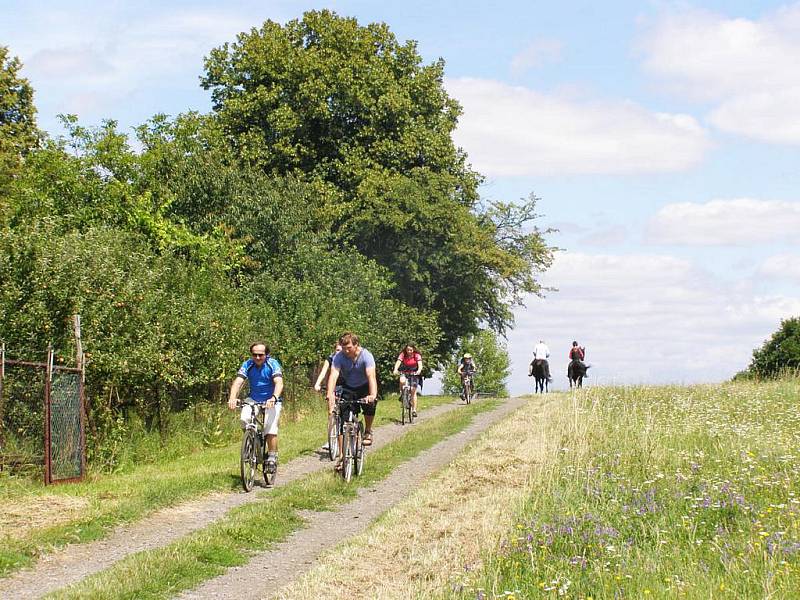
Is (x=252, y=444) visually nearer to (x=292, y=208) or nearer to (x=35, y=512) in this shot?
(x=35, y=512)

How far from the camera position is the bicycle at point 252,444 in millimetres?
14266

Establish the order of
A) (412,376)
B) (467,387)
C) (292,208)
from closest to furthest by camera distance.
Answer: (412,376), (467,387), (292,208)

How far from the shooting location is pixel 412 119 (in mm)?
43000

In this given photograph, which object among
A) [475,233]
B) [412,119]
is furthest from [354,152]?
[475,233]

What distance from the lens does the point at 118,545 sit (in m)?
10.8

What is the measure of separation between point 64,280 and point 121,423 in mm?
2866

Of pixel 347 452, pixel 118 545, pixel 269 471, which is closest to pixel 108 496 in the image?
pixel 269 471

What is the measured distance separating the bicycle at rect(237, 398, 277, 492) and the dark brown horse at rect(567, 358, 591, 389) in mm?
24078

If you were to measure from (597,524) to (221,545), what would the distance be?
3.83m

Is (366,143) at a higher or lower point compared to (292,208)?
higher

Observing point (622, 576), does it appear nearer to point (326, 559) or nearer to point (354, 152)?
point (326, 559)

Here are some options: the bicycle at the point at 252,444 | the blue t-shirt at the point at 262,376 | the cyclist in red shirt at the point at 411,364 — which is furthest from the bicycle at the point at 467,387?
the blue t-shirt at the point at 262,376

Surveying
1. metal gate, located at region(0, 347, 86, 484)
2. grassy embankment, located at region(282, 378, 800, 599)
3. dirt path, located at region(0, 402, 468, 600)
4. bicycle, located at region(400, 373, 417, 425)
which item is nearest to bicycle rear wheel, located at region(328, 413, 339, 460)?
dirt path, located at region(0, 402, 468, 600)

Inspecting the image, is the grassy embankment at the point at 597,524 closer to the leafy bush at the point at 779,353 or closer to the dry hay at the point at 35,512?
the dry hay at the point at 35,512
